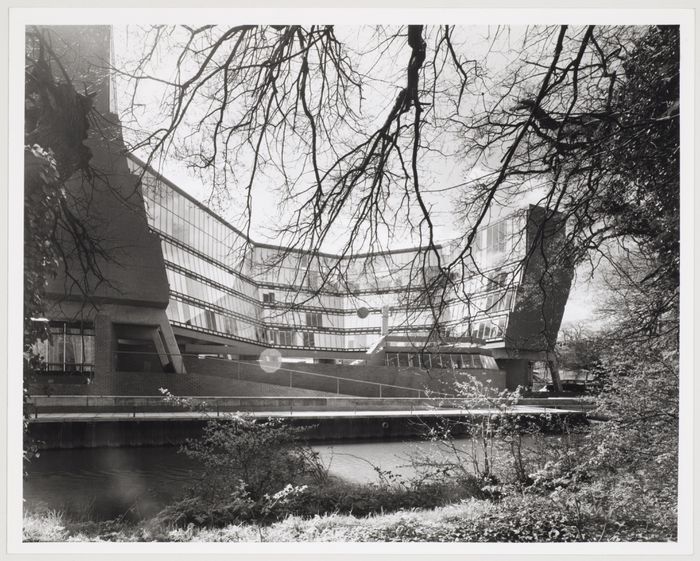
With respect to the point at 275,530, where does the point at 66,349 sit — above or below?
above

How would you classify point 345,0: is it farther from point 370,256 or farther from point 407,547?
point 407,547

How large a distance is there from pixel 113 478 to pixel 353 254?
248 cm

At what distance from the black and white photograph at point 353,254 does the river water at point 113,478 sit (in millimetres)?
19

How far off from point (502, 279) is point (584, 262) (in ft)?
2.13

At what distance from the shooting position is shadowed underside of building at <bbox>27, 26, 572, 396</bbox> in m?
3.02

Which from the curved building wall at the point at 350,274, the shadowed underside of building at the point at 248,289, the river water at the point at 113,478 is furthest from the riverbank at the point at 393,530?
the curved building wall at the point at 350,274

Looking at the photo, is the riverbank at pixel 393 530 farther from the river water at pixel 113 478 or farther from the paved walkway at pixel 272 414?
the paved walkway at pixel 272 414

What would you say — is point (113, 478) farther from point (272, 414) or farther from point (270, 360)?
point (270, 360)

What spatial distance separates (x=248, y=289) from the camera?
3219 millimetres

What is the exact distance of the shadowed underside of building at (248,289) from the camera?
302 centimetres

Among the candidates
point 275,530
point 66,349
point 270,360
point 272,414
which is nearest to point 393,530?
point 275,530

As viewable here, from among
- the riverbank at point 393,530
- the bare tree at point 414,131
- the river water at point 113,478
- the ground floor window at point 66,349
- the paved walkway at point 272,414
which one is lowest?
the riverbank at point 393,530
